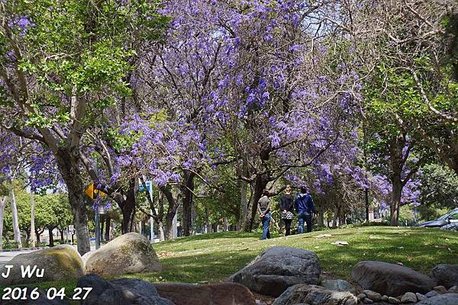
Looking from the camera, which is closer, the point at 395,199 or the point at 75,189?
the point at 75,189

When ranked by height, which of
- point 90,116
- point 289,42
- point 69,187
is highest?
point 289,42

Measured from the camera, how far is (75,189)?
1308cm

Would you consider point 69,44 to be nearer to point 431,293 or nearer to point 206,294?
point 206,294

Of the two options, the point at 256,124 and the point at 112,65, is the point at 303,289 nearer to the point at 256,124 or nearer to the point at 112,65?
the point at 112,65

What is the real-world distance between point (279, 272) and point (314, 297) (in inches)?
56.6

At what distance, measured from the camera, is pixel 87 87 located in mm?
11281

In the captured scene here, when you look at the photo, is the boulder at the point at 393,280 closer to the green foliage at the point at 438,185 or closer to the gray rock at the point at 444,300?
the gray rock at the point at 444,300

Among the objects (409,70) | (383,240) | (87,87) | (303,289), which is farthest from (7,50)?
(409,70)

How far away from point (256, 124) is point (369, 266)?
34.2ft

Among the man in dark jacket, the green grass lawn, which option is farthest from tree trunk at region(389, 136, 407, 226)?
the green grass lawn

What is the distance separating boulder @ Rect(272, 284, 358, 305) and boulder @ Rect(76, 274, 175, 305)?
1.99 m

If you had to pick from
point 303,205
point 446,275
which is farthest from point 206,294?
point 303,205

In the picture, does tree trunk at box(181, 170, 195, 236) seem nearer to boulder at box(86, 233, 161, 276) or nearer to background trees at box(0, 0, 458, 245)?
background trees at box(0, 0, 458, 245)

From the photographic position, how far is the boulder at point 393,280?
8.82m
